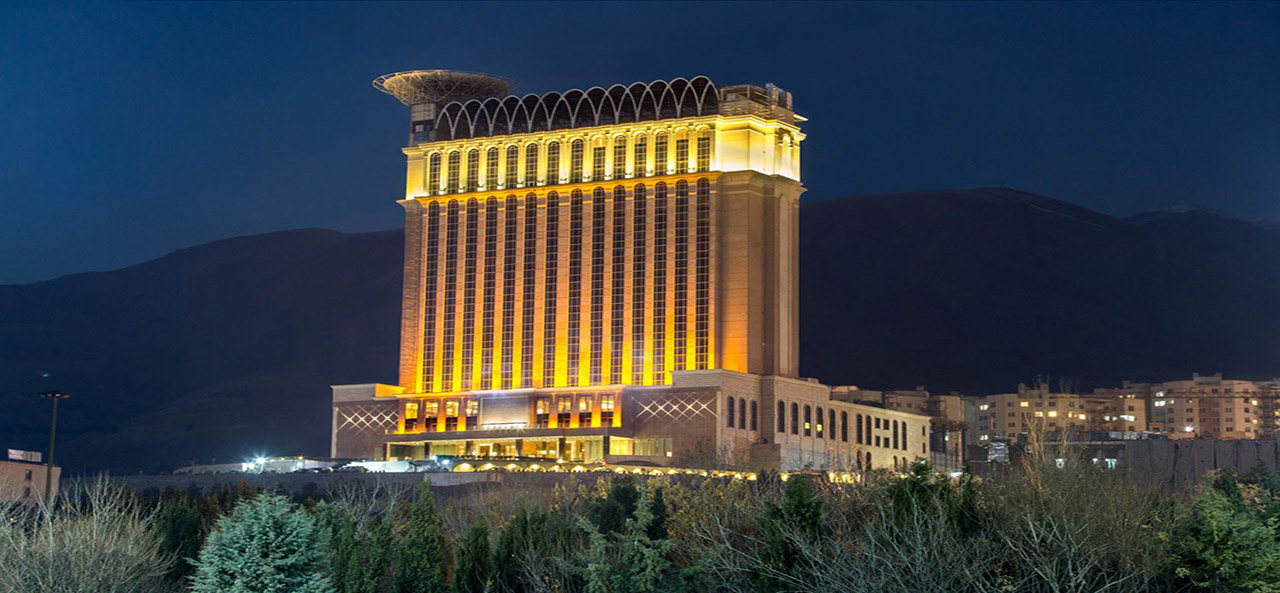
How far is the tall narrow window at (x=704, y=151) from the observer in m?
178

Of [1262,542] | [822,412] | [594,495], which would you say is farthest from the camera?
[822,412]

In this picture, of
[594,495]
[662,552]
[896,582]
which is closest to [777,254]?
[594,495]

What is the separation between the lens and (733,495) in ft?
274

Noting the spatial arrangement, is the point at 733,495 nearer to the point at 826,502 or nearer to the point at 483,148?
the point at 826,502

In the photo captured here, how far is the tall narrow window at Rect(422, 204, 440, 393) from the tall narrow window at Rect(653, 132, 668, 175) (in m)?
28.2

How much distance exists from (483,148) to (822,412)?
165 ft

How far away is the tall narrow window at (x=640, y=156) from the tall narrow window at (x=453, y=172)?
2292 centimetres

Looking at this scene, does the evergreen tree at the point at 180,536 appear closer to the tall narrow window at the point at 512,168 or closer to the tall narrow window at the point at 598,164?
the tall narrow window at the point at 598,164

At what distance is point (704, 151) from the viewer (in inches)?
7032

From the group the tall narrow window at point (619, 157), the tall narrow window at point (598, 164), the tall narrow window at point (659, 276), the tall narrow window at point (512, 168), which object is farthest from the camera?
the tall narrow window at point (512, 168)

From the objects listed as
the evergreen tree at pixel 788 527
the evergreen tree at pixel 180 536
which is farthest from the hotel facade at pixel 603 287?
the evergreen tree at pixel 788 527

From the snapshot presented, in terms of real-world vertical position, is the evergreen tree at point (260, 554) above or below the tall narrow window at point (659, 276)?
below

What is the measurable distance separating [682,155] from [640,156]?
16.9 feet

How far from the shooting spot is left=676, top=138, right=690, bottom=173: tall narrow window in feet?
588
